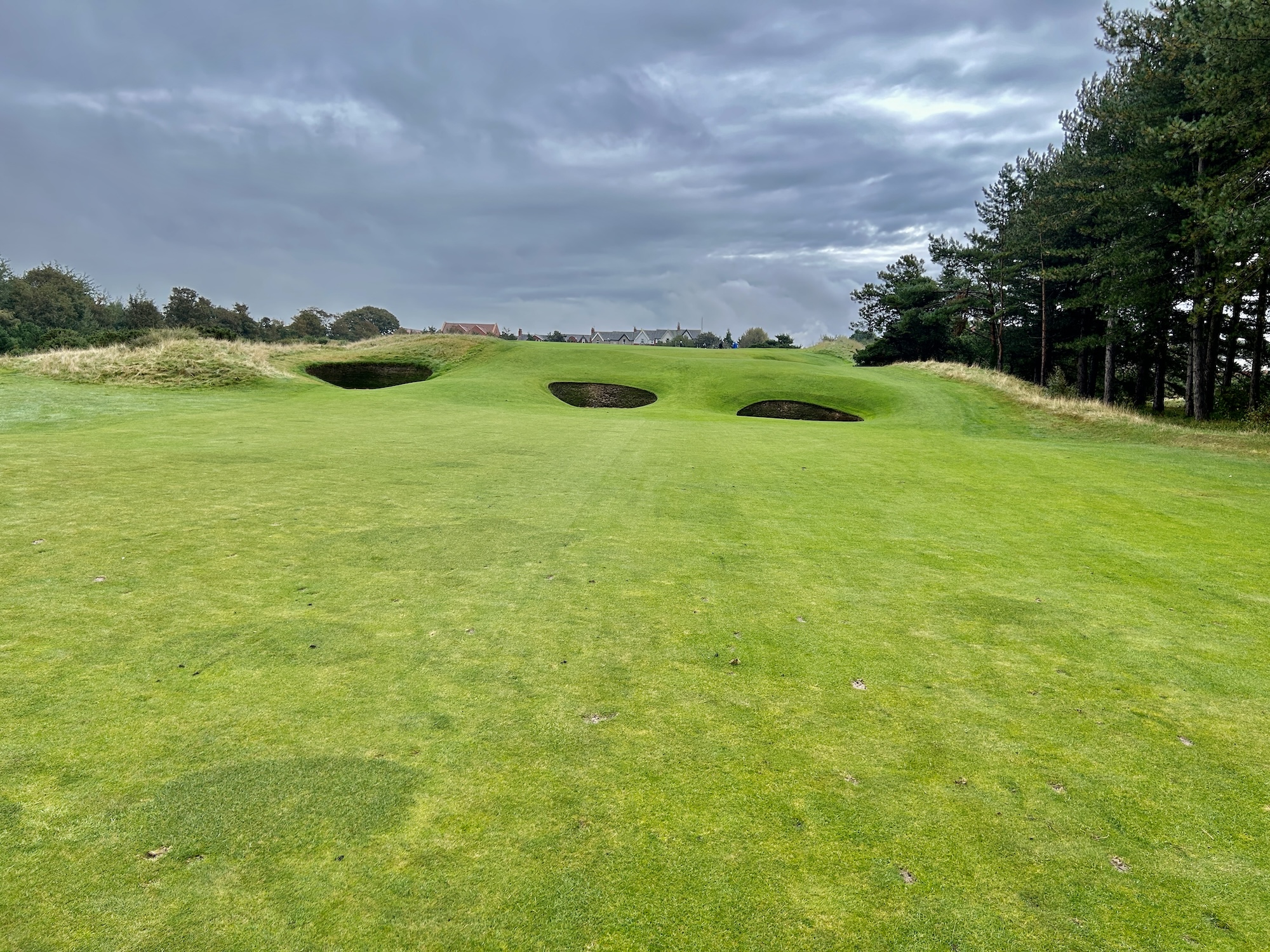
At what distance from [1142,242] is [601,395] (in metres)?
26.1

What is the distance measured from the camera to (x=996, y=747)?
395cm

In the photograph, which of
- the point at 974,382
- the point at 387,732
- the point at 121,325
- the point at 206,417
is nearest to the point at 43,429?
the point at 206,417

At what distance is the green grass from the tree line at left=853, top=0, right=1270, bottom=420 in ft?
56.1

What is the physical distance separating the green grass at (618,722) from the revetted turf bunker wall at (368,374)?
32474mm

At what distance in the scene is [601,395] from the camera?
36594mm

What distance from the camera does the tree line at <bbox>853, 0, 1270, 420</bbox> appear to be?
1980 centimetres

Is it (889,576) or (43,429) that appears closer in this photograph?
(889,576)

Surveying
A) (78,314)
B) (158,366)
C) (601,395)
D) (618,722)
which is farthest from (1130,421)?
(78,314)

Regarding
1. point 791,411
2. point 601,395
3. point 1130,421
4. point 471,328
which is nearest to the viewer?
point 1130,421

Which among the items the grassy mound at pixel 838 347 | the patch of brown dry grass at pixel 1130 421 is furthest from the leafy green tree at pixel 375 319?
the patch of brown dry grass at pixel 1130 421

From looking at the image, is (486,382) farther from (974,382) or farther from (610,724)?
(610,724)

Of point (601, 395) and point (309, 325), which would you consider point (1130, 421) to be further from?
point (309, 325)

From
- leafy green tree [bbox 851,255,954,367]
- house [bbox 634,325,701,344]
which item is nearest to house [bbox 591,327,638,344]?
house [bbox 634,325,701,344]

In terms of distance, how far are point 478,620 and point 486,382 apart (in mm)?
31152
